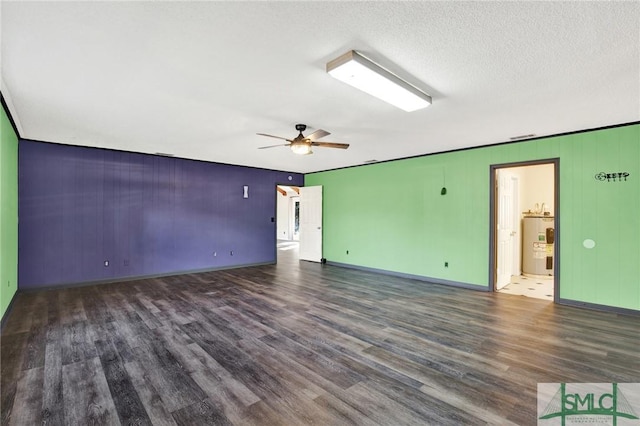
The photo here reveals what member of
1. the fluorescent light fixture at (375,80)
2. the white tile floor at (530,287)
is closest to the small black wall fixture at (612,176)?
the white tile floor at (530,287)

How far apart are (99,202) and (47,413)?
460cm

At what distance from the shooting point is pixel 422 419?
1.91m

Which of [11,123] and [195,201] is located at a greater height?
[11,123]

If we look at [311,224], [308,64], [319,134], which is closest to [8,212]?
[319,134]

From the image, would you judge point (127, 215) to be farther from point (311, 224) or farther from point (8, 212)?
point (311, 224)

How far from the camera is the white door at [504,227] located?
5.30 m

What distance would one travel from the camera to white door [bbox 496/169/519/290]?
530 centimetres

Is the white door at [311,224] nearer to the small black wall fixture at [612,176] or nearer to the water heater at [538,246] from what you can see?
the water heater at [538,246]

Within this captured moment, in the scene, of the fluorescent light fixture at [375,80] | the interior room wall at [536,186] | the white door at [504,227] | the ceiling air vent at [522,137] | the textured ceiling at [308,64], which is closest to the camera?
the textured ceiling at [308,64]

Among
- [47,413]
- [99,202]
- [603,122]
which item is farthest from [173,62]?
[603,122]

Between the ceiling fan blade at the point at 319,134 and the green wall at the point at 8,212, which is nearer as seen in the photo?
the green wall at the point at 8,212

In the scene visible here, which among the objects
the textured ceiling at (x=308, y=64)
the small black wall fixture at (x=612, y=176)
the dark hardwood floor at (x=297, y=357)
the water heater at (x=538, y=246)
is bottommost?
the dark hardwood floor at (x=297, y=357)

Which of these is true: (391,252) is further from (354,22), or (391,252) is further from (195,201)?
(354,22)

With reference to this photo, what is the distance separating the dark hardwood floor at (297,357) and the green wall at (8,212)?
14.8 inches
